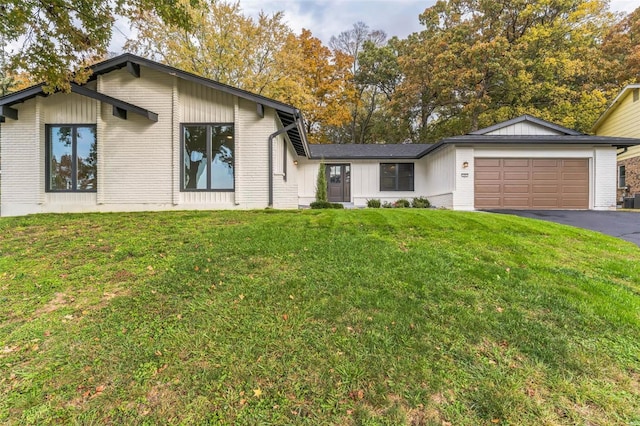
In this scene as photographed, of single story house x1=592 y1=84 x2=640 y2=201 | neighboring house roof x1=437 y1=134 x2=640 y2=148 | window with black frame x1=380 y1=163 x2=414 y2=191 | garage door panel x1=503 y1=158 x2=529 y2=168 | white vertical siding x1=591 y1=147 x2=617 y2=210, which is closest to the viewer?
neighboring house roof x1=437 y1=134 x2=640 y2=148

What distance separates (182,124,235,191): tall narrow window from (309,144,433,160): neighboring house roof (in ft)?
22.3

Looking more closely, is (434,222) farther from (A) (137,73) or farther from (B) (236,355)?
Answer: (A) (137,73)

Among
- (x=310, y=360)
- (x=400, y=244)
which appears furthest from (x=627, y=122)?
(x=310, y=360)

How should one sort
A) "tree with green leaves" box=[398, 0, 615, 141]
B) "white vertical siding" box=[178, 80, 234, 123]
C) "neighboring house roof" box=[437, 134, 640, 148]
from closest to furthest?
"white vertical siding" box=[178, 80, 234, 123]
"neighboring house roof" box=[437, 134, 640, 148]
"tree with green leaves" box=[398, 0, 615, 141]

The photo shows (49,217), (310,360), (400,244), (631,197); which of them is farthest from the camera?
(631,197)

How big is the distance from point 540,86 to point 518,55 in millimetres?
2449

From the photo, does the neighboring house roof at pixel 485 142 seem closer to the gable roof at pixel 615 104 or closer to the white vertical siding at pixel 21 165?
the gable roof at pixel 615 104

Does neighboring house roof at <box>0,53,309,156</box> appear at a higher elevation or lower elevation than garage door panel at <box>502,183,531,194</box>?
higher

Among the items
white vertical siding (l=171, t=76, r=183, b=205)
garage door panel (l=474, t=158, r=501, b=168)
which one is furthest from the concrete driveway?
white vertical siding (l=171, t=76, r=183, b=205)

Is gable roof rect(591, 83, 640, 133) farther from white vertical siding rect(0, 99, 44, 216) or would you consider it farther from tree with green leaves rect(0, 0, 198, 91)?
white vertical siding rect(0, 99, 44, 216)

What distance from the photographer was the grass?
6.60 feet

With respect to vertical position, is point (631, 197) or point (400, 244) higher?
point (631, 197)

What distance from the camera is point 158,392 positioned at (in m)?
2.10

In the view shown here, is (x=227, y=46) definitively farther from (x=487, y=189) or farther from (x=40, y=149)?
(x=487, y=189)
